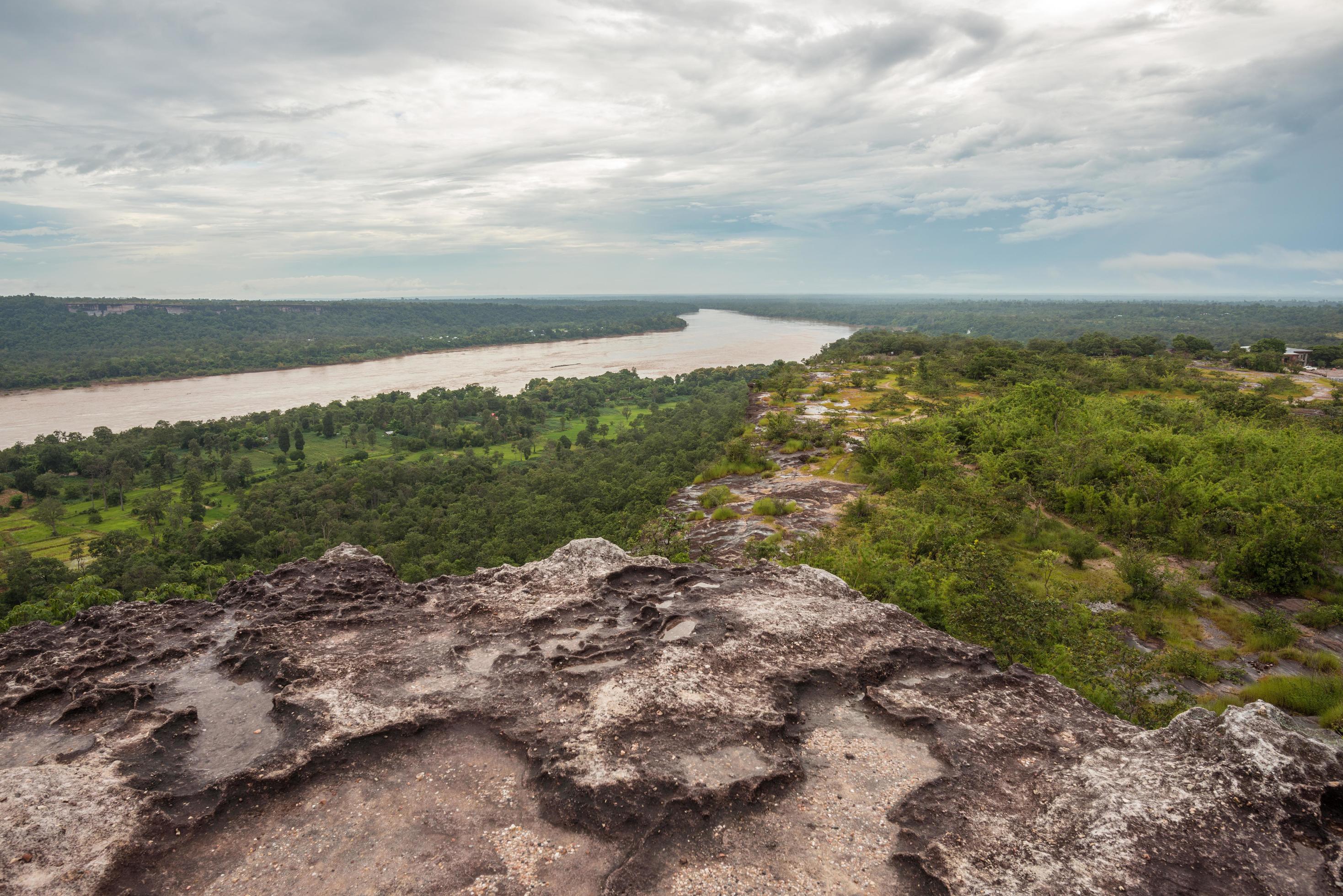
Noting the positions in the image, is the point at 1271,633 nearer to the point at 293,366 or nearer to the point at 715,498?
the point at 715,498

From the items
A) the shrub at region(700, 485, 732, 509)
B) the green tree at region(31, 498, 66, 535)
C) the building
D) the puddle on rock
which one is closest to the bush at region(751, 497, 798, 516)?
the shrub at region(700, 485, 732, 509)

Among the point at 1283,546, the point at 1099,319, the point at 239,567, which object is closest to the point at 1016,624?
the point at 1283,546

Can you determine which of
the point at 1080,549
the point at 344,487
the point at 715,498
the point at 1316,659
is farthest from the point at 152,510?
the point at 1316,659

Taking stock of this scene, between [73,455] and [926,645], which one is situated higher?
[926,645]

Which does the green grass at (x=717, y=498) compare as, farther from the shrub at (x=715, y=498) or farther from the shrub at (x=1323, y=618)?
the shrub at (x=1323, y=618)

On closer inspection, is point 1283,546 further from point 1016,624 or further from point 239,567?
point 239,567

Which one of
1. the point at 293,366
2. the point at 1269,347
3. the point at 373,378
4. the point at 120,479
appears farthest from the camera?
the point at 293,366

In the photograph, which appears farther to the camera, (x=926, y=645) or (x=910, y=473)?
(x=910, y=473)
